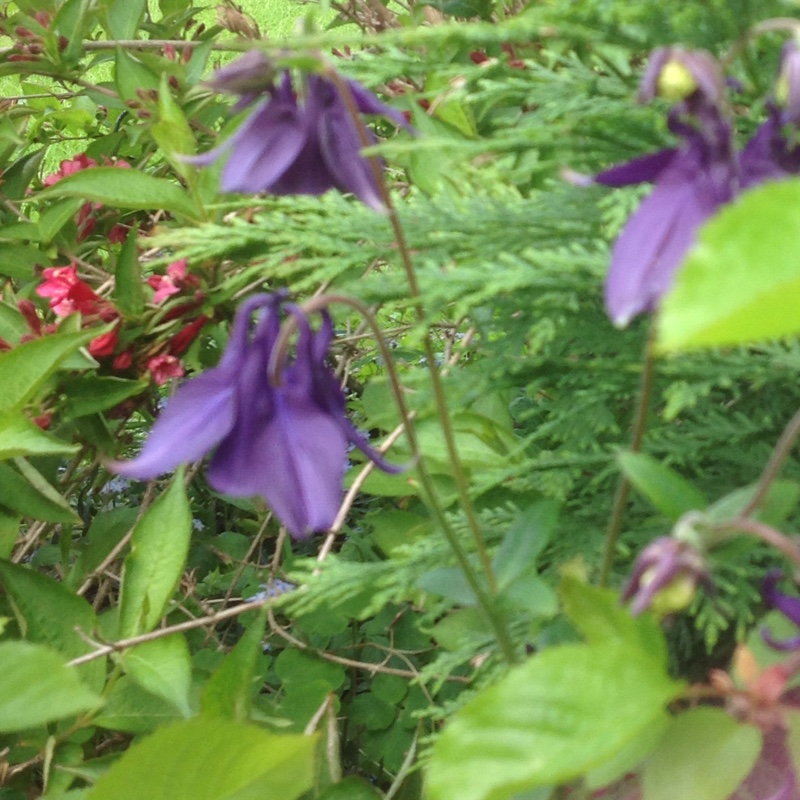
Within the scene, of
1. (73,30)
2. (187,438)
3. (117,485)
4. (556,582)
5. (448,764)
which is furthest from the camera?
(117,485)

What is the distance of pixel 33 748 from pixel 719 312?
0.83m

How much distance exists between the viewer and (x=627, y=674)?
305 mm

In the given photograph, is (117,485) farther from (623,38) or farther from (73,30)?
(623,38)

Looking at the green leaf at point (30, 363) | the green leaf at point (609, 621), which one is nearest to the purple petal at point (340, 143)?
the green leaf at point (609, 621)

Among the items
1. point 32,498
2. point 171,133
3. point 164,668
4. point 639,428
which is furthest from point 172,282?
point 639,428

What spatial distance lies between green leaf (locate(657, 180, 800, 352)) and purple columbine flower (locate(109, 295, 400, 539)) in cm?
24

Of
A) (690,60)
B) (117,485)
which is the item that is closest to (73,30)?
(117,485)

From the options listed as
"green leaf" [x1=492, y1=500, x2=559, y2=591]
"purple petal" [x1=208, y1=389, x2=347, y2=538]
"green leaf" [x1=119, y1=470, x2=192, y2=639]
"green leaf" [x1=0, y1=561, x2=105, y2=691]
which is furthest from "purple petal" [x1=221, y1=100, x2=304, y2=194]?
"green leaf" [x1=0, y1=561, x2=105, y2=691]

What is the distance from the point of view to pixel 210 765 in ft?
1.60

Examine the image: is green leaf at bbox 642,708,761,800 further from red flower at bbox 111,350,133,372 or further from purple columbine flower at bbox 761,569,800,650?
red flower at bbox 111,350,133,372

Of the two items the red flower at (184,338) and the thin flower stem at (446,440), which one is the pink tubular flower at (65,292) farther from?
the thin flower stem at (446,440)

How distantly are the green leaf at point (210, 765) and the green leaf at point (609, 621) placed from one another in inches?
9.1

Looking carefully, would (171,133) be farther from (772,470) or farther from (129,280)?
(772,470)

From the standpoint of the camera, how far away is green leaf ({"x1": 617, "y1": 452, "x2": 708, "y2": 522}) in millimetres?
353
